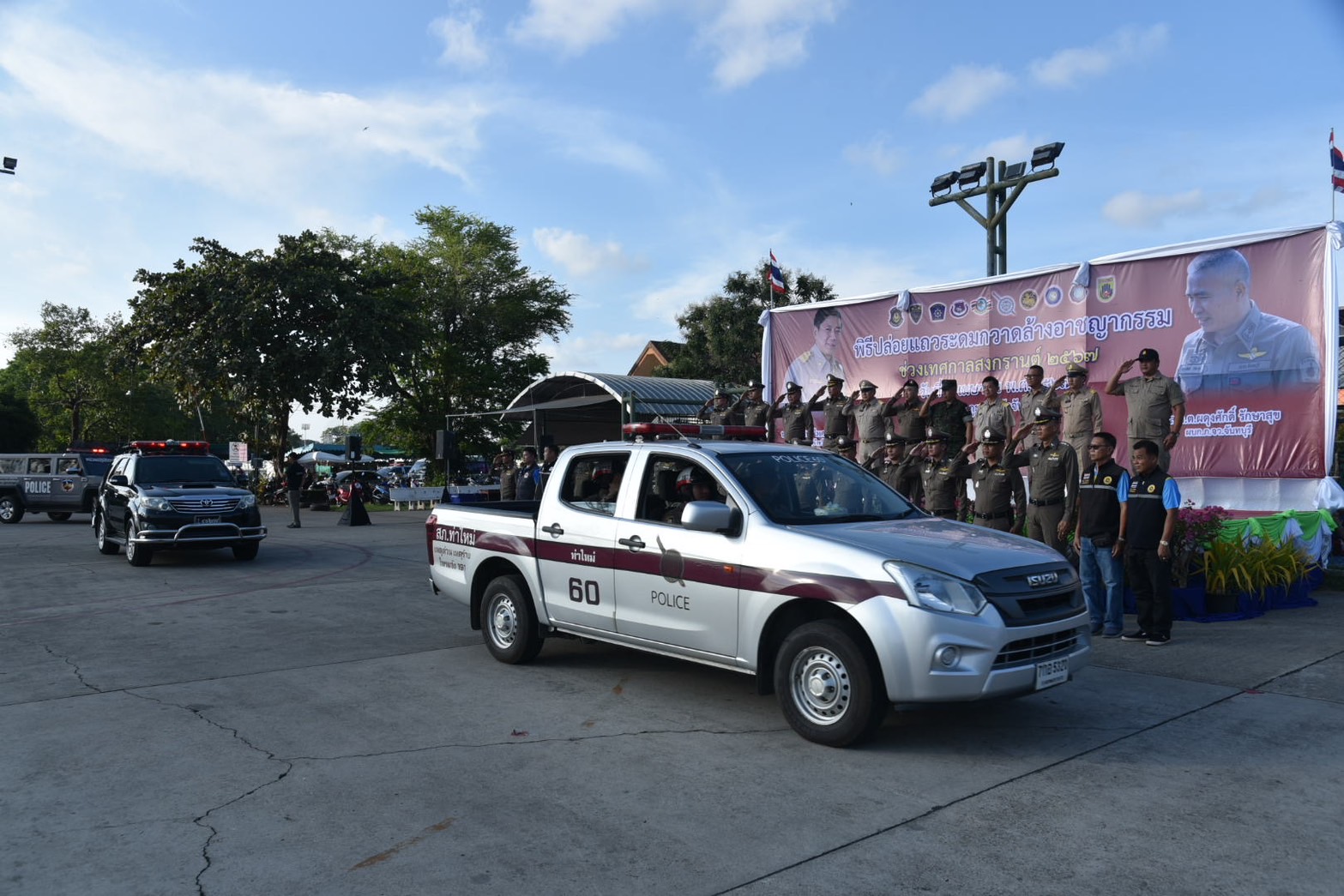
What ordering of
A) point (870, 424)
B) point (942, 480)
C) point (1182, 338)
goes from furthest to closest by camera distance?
point (870, 424), point (1182, 338), point (942, 480)

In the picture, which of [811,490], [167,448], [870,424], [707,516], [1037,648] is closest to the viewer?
[1037,648]

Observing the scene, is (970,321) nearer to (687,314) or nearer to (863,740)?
(863,740)

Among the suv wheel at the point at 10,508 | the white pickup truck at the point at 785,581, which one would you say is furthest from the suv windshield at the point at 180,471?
the suv wheel at the point at 10,508

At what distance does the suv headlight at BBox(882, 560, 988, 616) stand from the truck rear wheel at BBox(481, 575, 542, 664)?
319 cm

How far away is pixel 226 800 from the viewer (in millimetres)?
4656

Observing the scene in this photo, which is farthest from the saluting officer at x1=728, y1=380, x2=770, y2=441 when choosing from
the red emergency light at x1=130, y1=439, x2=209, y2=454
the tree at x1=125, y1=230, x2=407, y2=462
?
the tree at x1=125, y1=230, x2=407, y2=462

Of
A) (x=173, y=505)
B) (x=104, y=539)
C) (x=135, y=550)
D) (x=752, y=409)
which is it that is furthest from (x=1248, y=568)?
(x=104, y=539)

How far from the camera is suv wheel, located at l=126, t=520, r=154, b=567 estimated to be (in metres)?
14.3

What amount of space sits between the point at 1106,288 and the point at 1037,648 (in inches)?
342

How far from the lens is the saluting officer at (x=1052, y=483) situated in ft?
29.8

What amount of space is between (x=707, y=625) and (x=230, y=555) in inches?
500

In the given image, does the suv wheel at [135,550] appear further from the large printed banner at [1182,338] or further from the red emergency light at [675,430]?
the large printed banner at [1182,338]

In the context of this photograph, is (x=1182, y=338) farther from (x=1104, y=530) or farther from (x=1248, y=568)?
(x=1104, y=530)

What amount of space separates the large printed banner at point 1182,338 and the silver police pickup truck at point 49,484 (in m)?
20.4
